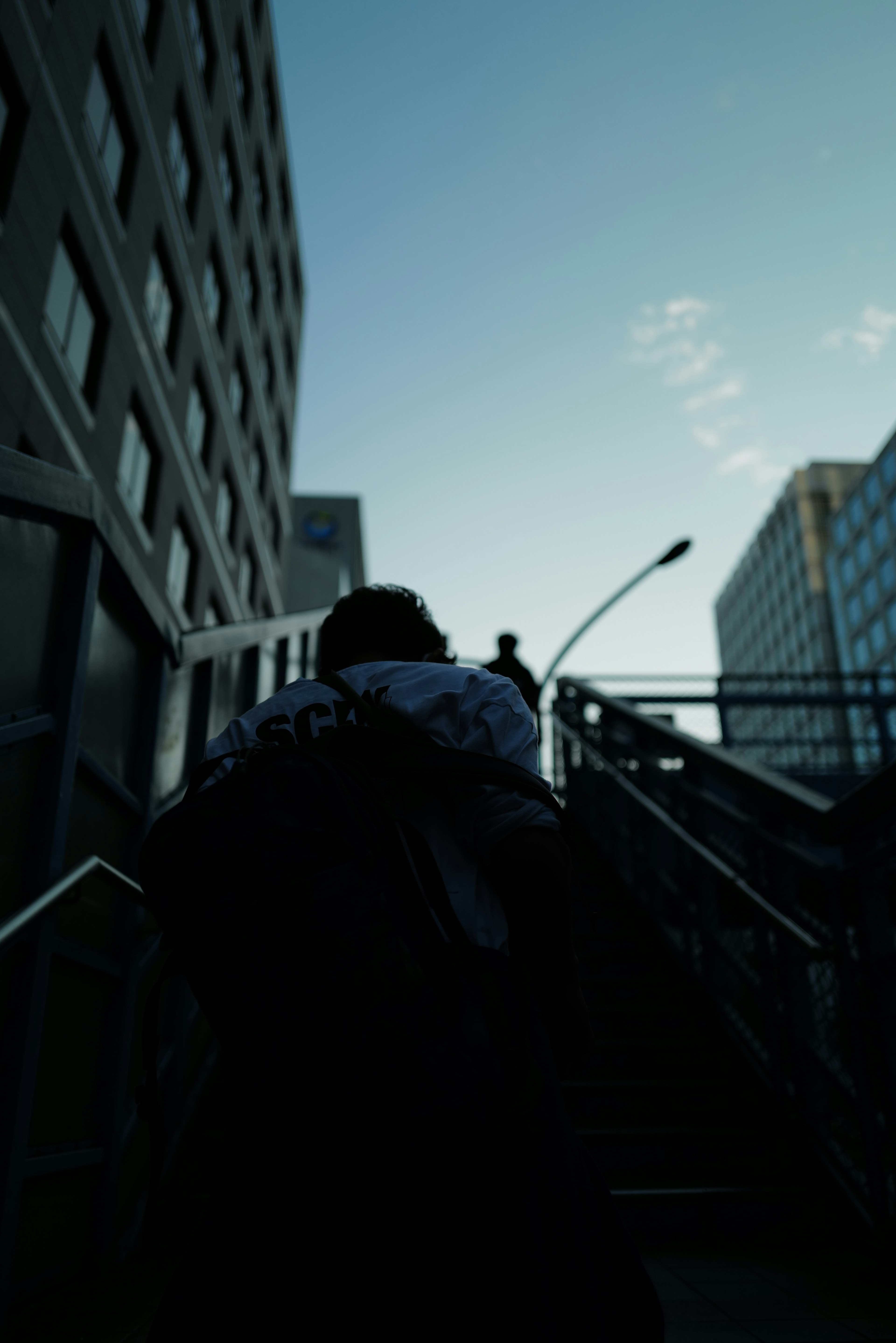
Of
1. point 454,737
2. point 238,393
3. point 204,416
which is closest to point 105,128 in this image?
point 204,416

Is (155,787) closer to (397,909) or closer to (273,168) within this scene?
(397,909)

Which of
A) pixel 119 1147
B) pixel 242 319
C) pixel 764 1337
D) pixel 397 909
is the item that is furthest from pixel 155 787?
pixel 242 319

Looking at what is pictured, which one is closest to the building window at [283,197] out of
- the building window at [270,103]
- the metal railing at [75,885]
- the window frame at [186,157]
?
the building window at [270,103]

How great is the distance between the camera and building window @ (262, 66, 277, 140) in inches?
923

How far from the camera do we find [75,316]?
11.6 metres

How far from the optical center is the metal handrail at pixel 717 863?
11.1ft

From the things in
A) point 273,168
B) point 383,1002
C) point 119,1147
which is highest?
point 273,168

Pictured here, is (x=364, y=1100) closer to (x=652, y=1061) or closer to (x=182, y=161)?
(x=652, y=1061)

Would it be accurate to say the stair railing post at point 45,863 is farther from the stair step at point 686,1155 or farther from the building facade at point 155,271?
the stair step at point 686,1155

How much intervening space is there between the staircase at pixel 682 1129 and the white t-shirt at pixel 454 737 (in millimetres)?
1407

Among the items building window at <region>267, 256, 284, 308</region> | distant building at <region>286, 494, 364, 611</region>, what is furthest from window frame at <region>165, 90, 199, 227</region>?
distant building at <region>286, 494, 364, 611</region>

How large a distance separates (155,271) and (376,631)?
15.5 m

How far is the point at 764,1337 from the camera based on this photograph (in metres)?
2.27

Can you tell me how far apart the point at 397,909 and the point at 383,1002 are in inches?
4.1
